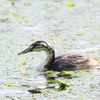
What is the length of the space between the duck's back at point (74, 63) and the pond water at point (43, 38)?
37cm

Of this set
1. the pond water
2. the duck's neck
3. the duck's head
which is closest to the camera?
the pond water

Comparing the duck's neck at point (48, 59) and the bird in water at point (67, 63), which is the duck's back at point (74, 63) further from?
the duck's neck at point (48, 59)

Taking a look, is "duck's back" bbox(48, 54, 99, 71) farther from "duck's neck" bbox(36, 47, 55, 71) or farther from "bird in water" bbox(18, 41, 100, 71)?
"duck's neck" bbox(36, 47, 55, 71)

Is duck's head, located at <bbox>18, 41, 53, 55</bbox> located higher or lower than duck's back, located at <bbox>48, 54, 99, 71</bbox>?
higher

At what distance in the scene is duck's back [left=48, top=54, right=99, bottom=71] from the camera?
13.2 m

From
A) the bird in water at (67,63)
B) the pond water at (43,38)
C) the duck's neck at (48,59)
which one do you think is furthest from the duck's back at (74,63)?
the pond water at (43,38)

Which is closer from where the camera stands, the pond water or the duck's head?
the pond water

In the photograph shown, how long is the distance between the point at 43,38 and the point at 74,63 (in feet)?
12.8

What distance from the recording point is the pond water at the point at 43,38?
10523mm

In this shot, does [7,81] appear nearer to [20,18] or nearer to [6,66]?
[6,66]

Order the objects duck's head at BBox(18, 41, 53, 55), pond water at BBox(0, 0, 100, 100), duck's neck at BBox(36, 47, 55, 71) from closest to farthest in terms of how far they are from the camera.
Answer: pond water at BBox(0, 0, 100, 100) → duck's neck at BBox(36, 47, 55, 71) → duck's head at BBox(18, 41, 53, 55)

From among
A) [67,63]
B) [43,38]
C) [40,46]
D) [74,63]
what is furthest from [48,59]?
[43,38]

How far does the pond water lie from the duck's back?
37cm

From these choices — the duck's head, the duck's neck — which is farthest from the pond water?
the duck's head
